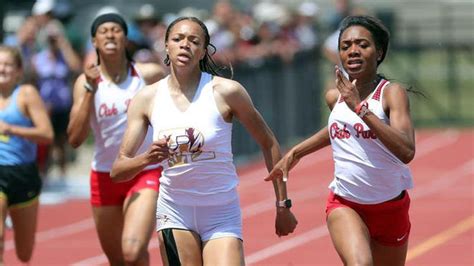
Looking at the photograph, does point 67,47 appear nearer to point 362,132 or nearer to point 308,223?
point 308,223

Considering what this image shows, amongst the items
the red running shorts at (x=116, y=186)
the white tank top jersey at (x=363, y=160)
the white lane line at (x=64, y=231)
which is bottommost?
the white lane line at (x=64, y=231)

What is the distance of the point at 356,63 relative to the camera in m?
9.03

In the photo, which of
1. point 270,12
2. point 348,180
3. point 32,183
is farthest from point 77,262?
point 270,12

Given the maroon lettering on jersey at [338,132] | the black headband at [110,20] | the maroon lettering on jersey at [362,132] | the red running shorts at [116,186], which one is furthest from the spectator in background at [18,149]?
the maroon lettering on jersey at [362,132]

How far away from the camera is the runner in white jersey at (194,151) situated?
8773mm

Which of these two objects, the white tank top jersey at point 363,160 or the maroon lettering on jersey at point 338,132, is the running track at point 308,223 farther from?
the maroon lettering on jersey at point 338,132

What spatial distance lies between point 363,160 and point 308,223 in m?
7.89

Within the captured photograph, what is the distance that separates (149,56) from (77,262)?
4453 millimetres

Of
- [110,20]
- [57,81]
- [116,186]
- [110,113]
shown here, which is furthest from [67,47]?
[116,186]

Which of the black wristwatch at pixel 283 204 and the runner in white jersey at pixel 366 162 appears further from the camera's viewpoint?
the black wristwatch at pixel 283 204

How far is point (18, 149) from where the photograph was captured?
11664mm

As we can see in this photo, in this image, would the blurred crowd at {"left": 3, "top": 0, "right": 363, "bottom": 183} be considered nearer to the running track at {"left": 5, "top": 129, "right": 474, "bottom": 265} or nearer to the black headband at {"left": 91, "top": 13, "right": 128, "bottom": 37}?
the running track at {"left": 5, "top": 129, "right": 474, "bottom": 265}

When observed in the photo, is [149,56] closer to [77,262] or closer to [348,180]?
[77,262]

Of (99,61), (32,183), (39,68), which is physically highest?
(99,61)
